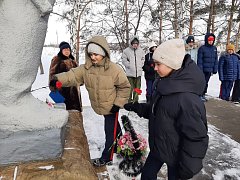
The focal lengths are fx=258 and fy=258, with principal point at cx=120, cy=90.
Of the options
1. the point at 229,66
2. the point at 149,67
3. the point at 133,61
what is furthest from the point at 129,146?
the point at 229,66

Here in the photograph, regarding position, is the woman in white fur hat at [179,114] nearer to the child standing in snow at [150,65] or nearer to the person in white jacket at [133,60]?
the person in white jacket at [133,60]

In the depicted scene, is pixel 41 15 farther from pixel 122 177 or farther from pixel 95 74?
pixel 122 177

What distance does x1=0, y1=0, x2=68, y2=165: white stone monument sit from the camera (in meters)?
1.70

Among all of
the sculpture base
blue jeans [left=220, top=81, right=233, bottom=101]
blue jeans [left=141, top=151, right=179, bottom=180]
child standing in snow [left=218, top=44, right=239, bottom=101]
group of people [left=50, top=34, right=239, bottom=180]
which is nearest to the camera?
the sculpture base

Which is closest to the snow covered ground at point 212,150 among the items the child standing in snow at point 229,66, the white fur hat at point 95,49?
the white fur hat at point 95,49

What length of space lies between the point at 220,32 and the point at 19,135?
14.9 metres

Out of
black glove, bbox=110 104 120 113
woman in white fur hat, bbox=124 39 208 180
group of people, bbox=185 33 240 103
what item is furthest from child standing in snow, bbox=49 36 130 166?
group of people, bbox=185 33 240 103

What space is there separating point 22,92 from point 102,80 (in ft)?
3.21

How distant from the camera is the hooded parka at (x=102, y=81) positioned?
8.71 feet

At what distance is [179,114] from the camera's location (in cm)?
184

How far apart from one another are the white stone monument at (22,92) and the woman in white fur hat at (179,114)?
2.49 feet

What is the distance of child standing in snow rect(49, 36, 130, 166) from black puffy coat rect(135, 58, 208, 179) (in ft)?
2.42

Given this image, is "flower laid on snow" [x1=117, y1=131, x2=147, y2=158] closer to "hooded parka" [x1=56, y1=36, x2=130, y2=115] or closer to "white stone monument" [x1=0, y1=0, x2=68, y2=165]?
"hooded parka" [x1=56, y1=36, x2=130, y2=115]

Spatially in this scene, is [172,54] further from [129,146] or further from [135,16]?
[135,16]
